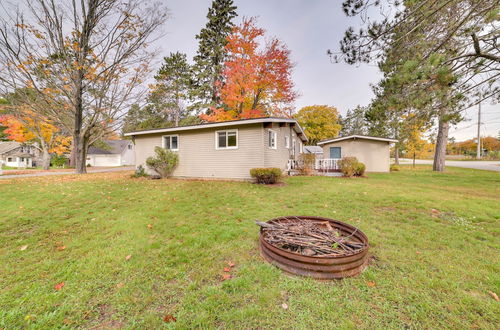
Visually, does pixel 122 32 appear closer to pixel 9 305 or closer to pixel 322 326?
pixel 9 305

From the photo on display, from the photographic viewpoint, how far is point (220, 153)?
10195 millimetres

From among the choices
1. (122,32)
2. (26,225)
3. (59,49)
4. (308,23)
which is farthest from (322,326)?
(59,49)

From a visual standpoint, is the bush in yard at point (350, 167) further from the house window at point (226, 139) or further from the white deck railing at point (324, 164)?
the house window at point (226, 139)

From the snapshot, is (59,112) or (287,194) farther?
(59,112)

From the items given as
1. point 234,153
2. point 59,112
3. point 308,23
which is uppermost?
point 308,23

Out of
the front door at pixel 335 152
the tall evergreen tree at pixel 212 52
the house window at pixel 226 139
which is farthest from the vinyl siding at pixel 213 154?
the front door at pixel 335 152

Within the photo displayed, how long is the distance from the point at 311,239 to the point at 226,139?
8.02m

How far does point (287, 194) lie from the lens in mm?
6625

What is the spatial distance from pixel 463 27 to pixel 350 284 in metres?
7.67

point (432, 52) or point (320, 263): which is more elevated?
point (432, 52)

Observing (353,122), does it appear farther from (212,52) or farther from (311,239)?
(311,239)

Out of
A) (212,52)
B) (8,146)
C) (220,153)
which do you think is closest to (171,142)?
(220,153)

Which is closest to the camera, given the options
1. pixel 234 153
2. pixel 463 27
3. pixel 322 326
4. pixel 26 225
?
pixel 322 326

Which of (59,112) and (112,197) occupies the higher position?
(59,112)
